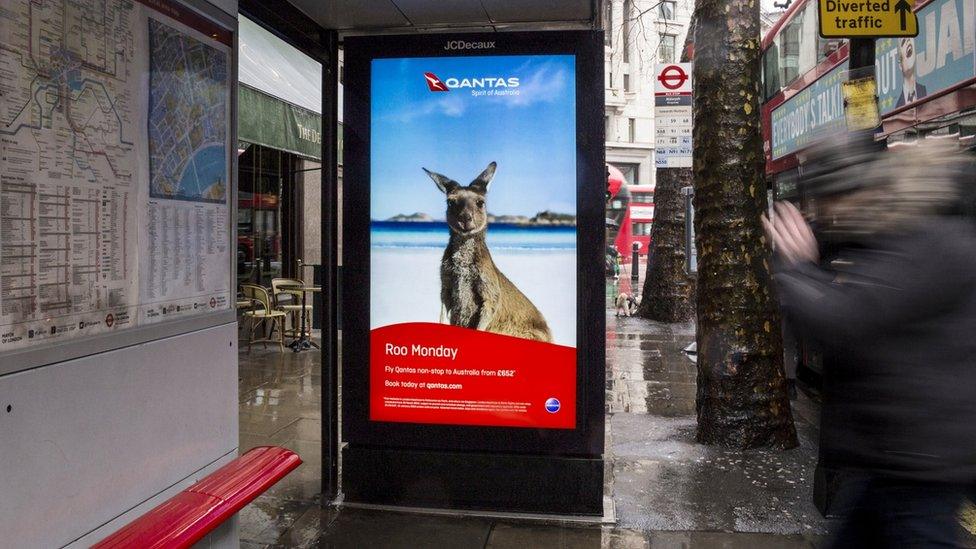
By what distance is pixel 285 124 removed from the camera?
28.4ft

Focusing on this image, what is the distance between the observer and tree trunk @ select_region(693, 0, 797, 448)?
6500 millimetres

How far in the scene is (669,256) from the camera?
624 inches

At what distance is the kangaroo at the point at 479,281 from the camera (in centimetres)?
467

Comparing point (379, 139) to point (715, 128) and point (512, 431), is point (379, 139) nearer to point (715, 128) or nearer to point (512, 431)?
point (512, 431)

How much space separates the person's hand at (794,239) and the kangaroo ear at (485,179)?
2.22m

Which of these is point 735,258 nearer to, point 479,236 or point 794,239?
point 479,236

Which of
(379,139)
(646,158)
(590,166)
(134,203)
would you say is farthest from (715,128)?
(646,158)

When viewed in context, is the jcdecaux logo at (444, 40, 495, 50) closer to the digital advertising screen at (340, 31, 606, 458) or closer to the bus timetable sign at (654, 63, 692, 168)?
the digital advertising screen at (340, 31, 606, 458)

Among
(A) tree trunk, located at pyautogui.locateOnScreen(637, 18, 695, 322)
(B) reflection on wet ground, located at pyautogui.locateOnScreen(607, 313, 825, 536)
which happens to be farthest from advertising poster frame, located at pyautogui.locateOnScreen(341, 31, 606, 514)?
(A) tree trunk, located at pyautogui.locateOnScreen(637, 18, 695, 322)

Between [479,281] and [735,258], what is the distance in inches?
109

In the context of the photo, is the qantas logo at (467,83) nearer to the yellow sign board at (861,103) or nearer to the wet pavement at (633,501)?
the yellow sign board at (861,103)

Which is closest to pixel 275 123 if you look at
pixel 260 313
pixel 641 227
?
pixel 260 313

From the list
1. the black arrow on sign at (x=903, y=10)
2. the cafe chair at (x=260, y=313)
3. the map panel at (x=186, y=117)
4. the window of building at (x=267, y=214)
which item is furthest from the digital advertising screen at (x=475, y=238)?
the window of building at (x=267, y=214)

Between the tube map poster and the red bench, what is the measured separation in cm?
65
